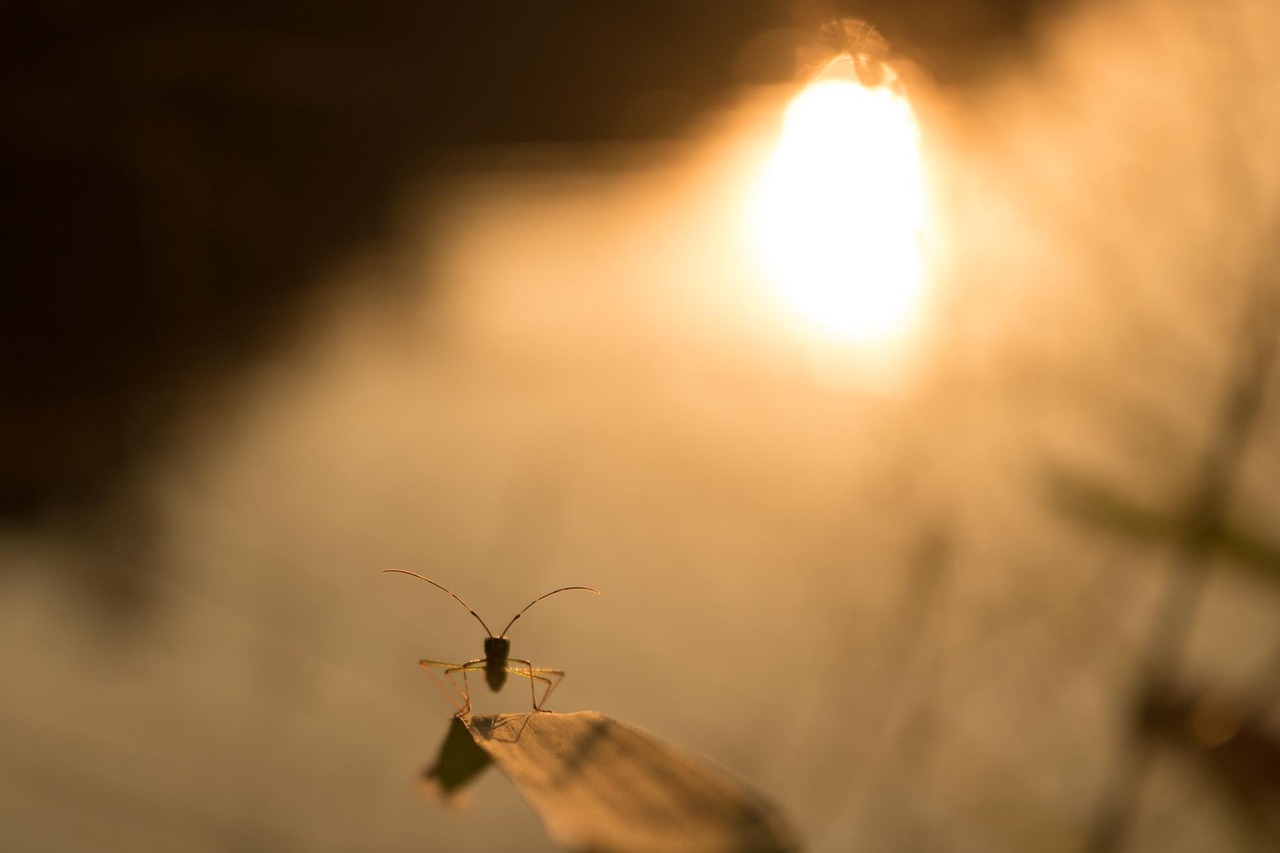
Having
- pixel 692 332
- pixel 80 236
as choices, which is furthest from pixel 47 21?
pixel 692 332

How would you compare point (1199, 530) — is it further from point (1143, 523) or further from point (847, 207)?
point (847, 207)

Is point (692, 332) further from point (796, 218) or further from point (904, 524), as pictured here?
point (904, 524)

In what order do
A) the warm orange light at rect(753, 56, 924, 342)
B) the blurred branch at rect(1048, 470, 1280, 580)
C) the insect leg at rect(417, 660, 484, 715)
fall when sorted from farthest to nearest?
the warm orange light at rect(753, 56, 924, 342) → the insect leg at rect(417, 660, 484, 715) → the blurred branch at rect(1048, 470, 1280, 580)

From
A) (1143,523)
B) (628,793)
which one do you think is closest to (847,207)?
(1143,523)

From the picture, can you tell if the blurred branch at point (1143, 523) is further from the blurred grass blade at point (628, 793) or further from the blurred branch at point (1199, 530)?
the blurred grass blade at point (628, 793)

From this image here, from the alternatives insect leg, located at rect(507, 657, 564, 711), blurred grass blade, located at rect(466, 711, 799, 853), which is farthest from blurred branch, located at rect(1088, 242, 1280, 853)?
insect leg, located at rect(507, 657, 564, 711)

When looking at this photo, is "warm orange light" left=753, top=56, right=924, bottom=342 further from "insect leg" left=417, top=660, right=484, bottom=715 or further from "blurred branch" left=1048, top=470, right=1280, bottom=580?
"insect leg" left=417, top=660, right=484, bottom=715

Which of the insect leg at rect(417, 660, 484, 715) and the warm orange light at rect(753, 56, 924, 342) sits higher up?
the warm orange light at rect(753, 56, 924, 342)
